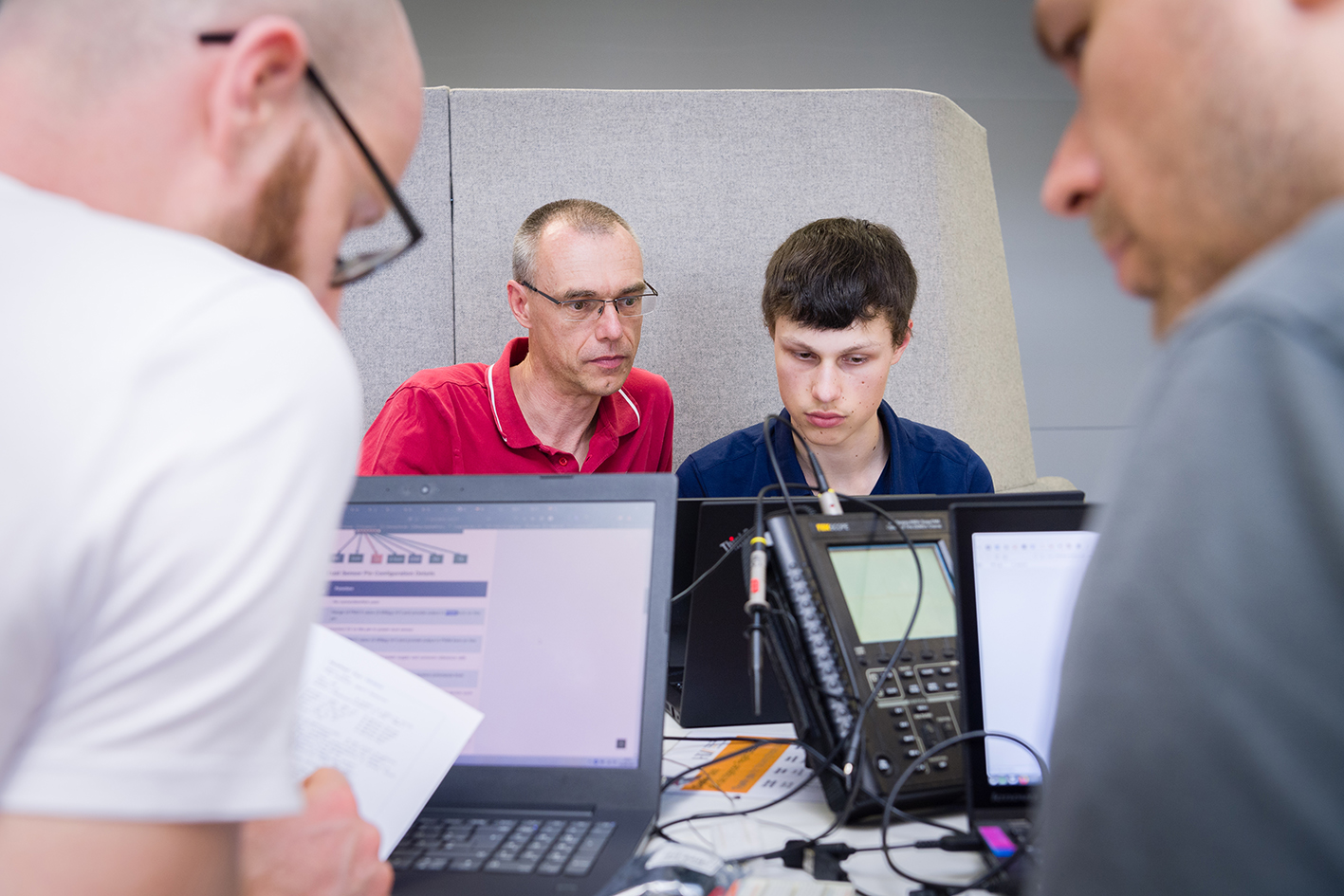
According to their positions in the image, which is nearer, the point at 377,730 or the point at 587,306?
the point at 377,730

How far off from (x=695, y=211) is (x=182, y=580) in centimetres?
242

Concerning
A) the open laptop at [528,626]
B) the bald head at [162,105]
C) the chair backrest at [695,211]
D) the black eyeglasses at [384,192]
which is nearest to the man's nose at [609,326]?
the chair backrest at [695,211]

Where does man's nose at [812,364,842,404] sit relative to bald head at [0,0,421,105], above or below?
above

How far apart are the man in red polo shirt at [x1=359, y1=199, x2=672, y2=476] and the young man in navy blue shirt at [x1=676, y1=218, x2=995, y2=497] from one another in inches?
13.3

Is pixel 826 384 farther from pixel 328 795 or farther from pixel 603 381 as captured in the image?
pixel 328 795

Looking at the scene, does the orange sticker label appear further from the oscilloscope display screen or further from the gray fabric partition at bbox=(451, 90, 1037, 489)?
the gray fabric partition at bbox=(451, 90, 1037, 489)

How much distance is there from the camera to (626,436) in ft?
7.38

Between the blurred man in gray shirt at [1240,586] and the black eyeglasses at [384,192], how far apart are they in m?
0.41

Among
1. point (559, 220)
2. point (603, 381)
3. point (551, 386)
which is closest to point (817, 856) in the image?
point (603, 381)

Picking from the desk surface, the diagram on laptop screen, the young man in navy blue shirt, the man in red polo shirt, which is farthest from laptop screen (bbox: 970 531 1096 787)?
the man in red polo shirt

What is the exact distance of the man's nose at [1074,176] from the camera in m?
0.55

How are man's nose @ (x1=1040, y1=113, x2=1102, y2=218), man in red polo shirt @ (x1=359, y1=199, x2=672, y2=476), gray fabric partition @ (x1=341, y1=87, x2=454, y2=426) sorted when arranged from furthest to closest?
1. gray fabric partition @ (x1=341, y1=87, x2=454, y2=426)
2. man in red polo shirt @ (x1=359, y1=199, x2=672, y2=476)
3. man's nose @ (x1=1040, y1=113, x2=1102, y2=218)

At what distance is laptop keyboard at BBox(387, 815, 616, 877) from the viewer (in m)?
0.71

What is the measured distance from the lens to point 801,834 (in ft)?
2.67
